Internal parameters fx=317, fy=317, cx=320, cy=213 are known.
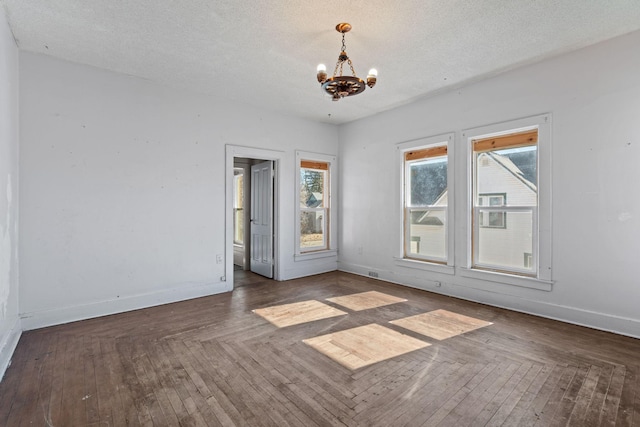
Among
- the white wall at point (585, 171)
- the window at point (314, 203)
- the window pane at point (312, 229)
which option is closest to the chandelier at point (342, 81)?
the white wall at point (585, 171)

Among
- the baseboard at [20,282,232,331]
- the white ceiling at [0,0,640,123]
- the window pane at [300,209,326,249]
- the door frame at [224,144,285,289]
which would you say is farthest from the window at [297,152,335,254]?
the white ceiling at [0,0,640,123]

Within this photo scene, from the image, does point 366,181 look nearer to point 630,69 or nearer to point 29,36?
point 630,69

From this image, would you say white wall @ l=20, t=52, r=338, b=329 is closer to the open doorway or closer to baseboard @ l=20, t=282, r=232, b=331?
baseboard @ l=20, t=282, r=232, b=331

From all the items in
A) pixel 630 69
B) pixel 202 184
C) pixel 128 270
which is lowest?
pixel 128 270

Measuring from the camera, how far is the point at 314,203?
622 centimetres

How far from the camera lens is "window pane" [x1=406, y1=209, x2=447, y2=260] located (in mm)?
4816

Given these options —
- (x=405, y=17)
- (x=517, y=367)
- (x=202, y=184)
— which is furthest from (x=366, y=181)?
(x=517, y=367)

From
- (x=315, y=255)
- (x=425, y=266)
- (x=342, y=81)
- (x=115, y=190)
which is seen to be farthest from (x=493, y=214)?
(x=115, y=190)

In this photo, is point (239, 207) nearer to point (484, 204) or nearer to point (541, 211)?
point (484, 204)

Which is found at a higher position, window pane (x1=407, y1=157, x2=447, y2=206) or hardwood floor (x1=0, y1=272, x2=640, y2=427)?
window pane (x1=407, y1=157, x2=447, y2=206)

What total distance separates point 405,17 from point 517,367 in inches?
123

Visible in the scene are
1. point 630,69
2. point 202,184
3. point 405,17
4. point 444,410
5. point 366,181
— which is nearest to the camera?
point 444,410

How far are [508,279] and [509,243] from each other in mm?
457

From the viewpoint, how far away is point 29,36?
10.3ft
